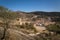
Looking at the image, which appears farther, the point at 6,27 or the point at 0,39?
the point at 6,27

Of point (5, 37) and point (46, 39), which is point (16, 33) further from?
point (46, 39)

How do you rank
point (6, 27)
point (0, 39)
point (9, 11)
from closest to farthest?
point (0, 39) → point (6, 27) → point (9, 11)

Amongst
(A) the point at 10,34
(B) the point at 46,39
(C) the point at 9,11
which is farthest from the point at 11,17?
(B) the point at 46,39

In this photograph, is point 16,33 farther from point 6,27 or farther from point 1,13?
point 1,13

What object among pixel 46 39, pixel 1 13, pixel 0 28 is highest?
pixel 1 13

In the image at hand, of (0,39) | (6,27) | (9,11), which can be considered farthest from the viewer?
(9,11)

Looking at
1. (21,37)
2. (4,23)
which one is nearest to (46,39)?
(21,37)

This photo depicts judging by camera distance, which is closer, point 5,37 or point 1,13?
point 5,37

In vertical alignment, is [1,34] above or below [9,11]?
below

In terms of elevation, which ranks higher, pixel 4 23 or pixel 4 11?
pixel 4 11
